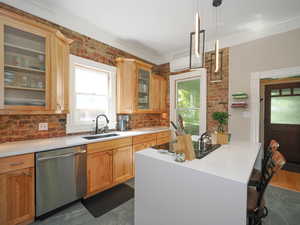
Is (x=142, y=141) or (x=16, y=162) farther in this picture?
(x=142, y=141)

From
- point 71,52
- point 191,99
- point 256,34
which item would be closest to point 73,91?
point 71,52

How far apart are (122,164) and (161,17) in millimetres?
2740

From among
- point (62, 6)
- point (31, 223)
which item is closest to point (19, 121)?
point (31, 223)

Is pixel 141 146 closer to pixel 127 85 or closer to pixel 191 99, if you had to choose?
pixel 127 85

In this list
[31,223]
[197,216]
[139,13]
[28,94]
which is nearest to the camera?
[197,216]

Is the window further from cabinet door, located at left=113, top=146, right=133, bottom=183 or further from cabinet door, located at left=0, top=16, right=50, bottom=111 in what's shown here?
cabinet door, located at left=0, top=16, right=50, bottom=111

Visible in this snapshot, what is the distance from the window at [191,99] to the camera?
3454 mm

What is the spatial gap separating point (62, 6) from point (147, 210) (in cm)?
311

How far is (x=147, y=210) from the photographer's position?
139 cm

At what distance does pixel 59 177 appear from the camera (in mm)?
1800

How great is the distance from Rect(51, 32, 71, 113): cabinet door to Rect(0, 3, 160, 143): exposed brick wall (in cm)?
38

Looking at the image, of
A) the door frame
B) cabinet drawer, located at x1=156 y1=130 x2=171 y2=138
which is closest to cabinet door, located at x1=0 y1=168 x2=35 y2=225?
cabinet drawer, located at x1=156 y1=130 x2=171 y2=138

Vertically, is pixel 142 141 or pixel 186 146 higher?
pixel 186 146

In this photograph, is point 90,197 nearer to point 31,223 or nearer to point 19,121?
point 31,223
